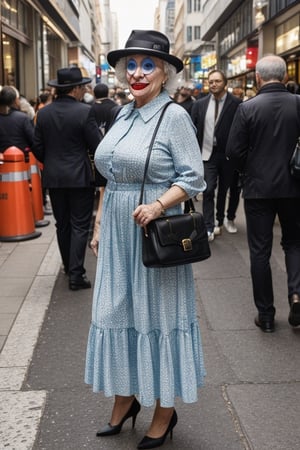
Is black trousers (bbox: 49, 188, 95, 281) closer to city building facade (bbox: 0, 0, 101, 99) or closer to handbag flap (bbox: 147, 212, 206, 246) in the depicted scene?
handbag flap (bbox: 147, 212, 206, 246)

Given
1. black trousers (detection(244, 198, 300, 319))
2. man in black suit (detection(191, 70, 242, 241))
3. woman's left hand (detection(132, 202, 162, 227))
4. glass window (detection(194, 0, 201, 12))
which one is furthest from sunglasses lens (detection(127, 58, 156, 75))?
glass window (detection(194, 0, 201, 12))

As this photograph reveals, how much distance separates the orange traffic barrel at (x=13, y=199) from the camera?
930 centimetres

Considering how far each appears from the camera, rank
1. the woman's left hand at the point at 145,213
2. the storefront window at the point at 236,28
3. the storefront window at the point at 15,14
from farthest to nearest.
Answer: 1. the storefront window at the point at 236,28
2. the storefront window at the point at 15,14
3. the woman's left hand at the point at 145,213

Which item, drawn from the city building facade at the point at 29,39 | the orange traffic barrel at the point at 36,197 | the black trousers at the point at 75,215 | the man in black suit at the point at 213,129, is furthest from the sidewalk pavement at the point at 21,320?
the city building facade at the point at 29,39

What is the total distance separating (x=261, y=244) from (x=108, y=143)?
7.35 ft

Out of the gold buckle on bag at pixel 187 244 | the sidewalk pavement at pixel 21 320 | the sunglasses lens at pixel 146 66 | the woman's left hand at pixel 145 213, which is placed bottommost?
the sidewalk pavement at pixel 21 320

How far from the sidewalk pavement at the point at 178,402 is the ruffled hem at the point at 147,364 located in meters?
0.34

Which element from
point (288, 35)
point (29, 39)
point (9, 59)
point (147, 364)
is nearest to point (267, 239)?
point (147, 364)

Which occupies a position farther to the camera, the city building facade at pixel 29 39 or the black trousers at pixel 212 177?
the city building facade at pixel 29 39

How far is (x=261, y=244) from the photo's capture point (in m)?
5.36

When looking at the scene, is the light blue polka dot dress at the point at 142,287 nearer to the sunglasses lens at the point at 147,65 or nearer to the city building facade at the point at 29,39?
the sunglasses lens at the point at 147,65

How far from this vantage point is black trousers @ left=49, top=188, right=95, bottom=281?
6750 millimetres

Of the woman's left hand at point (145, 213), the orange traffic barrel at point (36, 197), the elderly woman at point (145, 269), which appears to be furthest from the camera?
the orange traffic barrel at point (36, 197)

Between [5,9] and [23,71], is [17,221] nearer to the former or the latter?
[5,9]
